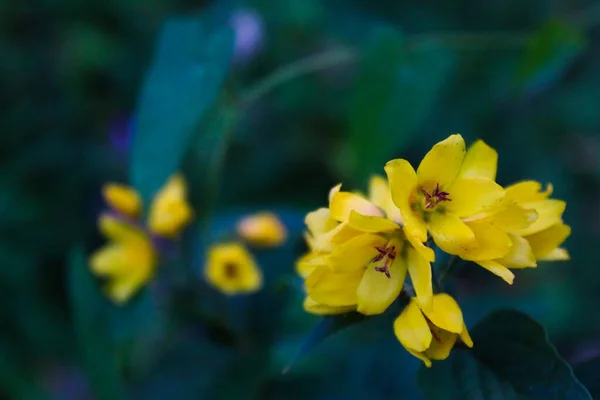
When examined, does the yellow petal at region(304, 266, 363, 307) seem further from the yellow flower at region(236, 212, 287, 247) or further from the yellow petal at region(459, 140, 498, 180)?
the yellow flower at region(236, 212, 287, 247)

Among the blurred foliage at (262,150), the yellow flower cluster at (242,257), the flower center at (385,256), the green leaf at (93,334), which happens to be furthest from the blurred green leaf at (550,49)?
the green leaf at (93,334)

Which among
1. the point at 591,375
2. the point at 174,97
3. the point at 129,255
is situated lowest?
the point at 591,375

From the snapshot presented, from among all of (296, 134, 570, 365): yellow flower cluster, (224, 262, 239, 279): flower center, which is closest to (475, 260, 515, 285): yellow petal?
(296, 134, 570, 365): yellow flower cluster

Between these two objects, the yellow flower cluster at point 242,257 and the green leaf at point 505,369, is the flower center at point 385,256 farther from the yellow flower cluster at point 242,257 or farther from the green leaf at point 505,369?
the yellow flower cluster at point 242,257

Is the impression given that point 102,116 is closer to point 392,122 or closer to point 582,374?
point 392,122

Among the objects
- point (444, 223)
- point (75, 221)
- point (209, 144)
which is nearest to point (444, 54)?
point (209, 144)

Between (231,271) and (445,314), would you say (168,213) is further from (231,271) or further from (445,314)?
(445,314)

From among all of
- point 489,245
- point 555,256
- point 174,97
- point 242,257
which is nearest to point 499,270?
point 489,245
